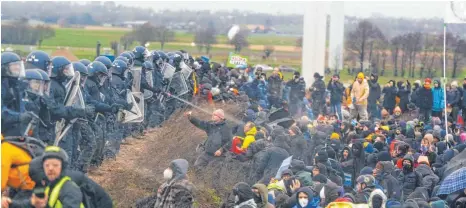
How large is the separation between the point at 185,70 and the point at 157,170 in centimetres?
947

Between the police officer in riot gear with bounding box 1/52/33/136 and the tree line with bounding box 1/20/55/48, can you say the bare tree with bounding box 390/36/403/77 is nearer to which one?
the tree line with bounding box 1/20/55/48

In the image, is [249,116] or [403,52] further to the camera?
[403,52]

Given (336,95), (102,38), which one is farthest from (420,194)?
(102,38)

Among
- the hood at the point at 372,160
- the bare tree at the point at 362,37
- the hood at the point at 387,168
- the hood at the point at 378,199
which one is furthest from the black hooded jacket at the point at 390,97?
the bare tree at the point at 362,37

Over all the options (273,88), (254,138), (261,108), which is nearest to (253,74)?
(273,88)

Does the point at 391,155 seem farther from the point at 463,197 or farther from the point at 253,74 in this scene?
the point at 253,74

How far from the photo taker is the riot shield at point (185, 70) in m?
25.6

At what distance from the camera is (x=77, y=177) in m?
9.88

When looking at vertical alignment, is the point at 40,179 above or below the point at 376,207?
above

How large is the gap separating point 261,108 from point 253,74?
26.0 feet

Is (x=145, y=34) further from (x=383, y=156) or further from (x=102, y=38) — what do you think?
(x=383, y=156)

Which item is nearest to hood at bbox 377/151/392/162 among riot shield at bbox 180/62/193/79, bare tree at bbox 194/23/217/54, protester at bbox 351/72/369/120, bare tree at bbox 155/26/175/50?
riot shield at bbox 180/62/193/79

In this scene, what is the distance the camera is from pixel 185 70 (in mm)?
25844

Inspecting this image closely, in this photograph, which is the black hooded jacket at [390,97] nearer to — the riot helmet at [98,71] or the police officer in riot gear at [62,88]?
the riot helmet at [98,71]
